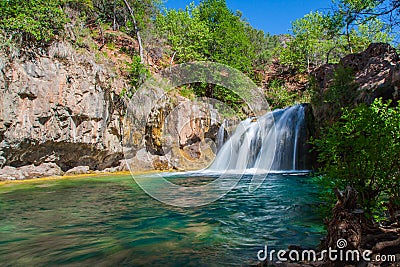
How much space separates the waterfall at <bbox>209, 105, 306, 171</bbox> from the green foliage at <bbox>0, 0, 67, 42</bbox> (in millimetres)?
13690

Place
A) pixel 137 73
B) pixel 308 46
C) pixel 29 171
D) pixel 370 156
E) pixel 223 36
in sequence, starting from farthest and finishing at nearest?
pixel 308 46
pixel 223 36
pixel 137 73
pixel 29 171
pixel 370 156

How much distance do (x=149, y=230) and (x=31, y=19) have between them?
16015 millimetres

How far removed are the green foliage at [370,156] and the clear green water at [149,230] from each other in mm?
1143

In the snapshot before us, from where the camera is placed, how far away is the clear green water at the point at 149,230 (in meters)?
3.96

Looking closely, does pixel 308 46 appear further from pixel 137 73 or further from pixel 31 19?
pixel 31 19

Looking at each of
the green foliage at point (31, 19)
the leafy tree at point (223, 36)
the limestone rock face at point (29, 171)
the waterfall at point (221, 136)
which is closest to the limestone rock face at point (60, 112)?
the limestone rock face at point (29, 171)

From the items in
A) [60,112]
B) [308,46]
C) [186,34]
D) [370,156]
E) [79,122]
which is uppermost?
[308,46]

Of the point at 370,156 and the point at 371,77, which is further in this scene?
the point at 371,77

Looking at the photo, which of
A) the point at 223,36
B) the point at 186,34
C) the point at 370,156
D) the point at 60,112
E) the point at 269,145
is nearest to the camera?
the point at 370,156

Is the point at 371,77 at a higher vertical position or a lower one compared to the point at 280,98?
lower

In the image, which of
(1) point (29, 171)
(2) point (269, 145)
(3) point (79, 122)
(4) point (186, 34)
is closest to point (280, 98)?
(4) point (186, 34)

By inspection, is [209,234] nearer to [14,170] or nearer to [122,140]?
[14,170]

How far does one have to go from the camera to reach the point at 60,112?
1570cm

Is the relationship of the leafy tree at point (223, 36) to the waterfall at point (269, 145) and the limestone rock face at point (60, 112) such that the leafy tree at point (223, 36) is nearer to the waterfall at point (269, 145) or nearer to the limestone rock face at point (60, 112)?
the waterfall at point (269, 145)
